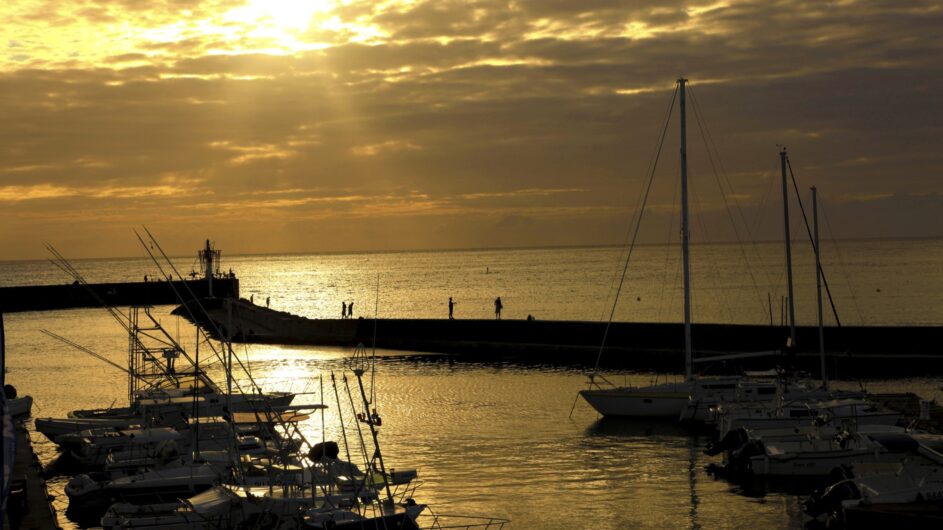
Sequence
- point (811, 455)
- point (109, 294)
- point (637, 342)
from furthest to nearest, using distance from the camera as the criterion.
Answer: point (109, 294) → point (637, 342) → point (811, 455)

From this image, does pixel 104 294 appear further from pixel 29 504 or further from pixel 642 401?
pixel 29 504

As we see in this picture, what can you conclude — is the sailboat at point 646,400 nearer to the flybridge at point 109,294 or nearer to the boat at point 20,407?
the boat at point 20,407

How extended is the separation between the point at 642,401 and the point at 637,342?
26.7 m

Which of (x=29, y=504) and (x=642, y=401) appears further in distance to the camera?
(x=642, y=401)

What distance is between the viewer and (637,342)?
71.4 m

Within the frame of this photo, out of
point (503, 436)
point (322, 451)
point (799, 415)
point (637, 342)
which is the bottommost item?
point (503, 436)

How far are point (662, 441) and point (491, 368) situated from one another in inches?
1053

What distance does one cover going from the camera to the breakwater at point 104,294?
138 metres

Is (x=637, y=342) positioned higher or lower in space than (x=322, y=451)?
lower

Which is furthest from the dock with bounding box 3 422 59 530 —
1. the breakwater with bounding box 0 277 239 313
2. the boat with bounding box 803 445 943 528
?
the breakwater with bounding box 0 277 239 313

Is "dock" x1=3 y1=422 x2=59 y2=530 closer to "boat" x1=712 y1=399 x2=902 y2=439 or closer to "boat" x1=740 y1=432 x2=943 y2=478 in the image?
"boat" x1=740 y1=432 x2=943 y2=478

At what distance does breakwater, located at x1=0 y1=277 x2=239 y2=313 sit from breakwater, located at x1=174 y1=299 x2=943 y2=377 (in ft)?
169

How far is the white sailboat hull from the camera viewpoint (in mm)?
44781

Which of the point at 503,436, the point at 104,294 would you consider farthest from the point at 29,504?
the point at 104,294
